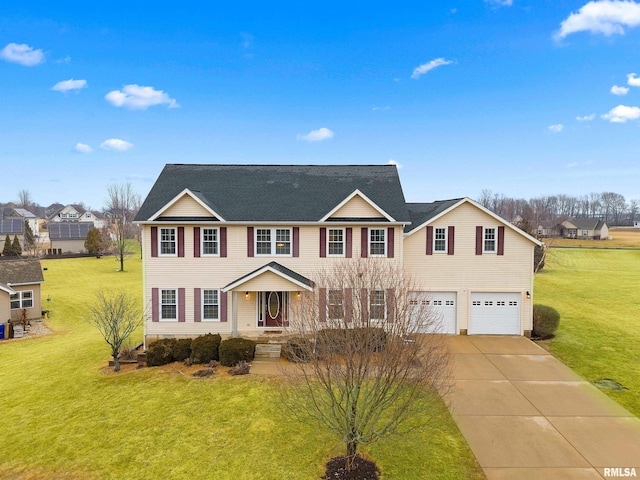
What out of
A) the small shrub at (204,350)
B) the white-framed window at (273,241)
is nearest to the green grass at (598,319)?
the white-framed window at (273,241)

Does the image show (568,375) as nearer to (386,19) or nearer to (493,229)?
→ (493,229)

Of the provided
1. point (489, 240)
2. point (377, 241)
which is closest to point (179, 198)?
point (377, 241)

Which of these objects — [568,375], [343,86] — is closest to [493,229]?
[568,375]

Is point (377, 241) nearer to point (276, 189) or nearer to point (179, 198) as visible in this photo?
point (276, 189)

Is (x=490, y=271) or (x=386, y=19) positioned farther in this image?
(x=386, y=19)

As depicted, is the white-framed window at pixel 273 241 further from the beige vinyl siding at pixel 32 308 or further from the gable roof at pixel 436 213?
the beige vinyl siding at pixel 32 308

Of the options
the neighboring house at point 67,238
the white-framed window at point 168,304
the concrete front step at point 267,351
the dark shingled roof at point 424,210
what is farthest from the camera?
the neighboring house at point 67,238
